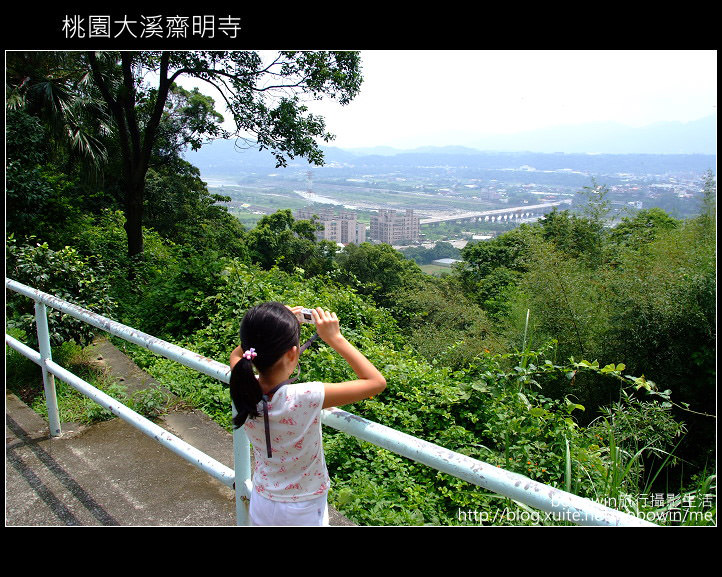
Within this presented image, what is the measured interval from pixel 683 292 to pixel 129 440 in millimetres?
13688

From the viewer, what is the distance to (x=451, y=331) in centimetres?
2211

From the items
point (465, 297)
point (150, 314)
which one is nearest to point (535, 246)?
point (465, 297)

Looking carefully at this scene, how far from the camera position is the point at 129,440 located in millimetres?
2629

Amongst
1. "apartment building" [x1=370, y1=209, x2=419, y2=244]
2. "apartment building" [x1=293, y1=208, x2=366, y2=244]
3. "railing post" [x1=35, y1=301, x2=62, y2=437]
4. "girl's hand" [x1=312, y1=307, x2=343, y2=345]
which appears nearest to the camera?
"girl's hand" [x1=312, y1=307, x2=343, y2=345]

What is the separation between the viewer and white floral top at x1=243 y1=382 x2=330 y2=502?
1352 mm

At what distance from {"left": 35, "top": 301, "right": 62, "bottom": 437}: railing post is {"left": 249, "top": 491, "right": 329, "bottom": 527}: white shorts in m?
1.55

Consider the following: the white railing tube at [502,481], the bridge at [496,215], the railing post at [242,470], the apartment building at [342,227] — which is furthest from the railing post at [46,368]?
the bridge at [496,215]

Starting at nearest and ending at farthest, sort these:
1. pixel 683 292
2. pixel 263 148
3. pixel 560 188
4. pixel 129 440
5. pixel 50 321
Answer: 1. pixel 129 440
2. pixel 50 321
3. pixel 263 148
4. pixel 683 292
5. pixel 560 188

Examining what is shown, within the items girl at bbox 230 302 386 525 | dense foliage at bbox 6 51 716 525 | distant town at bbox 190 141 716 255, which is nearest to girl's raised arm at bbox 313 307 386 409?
girl at bbox 230 302 386 525

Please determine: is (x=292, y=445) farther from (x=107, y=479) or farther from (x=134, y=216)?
(x=134, y=216)

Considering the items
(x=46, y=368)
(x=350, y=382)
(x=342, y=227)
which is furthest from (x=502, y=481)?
(x=342, y=227)

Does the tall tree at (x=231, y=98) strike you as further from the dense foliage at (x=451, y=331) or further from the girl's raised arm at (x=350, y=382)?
the girl's raised arm at (x=350, y=382)

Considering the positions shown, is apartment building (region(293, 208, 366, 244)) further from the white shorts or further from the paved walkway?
the white shorts

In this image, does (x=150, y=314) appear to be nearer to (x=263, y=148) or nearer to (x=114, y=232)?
(x=263, y=148)
